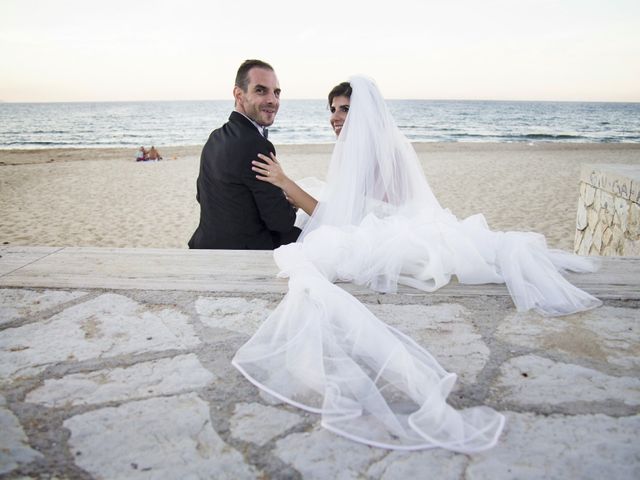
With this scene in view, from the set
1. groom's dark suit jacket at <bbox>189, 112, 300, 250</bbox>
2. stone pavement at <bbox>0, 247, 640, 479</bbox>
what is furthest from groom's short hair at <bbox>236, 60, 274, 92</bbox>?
stone pavement at <bbox>0, 247, 640, 479</bbox>

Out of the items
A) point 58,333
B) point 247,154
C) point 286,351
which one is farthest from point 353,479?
point 247,154

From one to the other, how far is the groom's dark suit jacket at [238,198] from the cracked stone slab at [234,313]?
3.12 ft

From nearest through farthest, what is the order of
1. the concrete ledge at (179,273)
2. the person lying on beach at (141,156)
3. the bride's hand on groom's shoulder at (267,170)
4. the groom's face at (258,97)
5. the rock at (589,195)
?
the concrete ledge at (179,273) < the bride's hand on groom's shoulder at (267,170) < the groom's face at (258,97) < the rock at (589,195) < the person lying on beach at (141,156)

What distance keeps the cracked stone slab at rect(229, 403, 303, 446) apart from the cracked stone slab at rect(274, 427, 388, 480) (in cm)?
5

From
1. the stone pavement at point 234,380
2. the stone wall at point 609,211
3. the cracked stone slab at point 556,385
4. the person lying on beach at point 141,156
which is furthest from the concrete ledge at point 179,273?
the person lying on beach at point 141,156

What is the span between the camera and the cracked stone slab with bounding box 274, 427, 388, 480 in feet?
4.01

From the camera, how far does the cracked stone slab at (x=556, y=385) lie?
1518 millimetres

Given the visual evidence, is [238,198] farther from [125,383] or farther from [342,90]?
[125,383]

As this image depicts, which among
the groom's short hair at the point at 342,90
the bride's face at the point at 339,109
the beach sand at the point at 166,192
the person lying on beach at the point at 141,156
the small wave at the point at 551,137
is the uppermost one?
the small wave at the point at 551,137

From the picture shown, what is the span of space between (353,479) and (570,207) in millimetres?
9903

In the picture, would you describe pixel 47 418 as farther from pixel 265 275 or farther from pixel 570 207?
pixel 570 207

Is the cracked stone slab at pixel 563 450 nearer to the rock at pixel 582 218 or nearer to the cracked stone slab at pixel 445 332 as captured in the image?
the cracked stone slab at pixel 445 332

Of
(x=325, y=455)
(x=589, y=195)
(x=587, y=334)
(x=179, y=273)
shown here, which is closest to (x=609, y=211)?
(x=589, y=195)

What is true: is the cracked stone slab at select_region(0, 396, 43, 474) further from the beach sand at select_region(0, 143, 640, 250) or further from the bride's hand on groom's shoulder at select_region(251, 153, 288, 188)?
the beach sand at select_region(0, 143, 640, 250)
